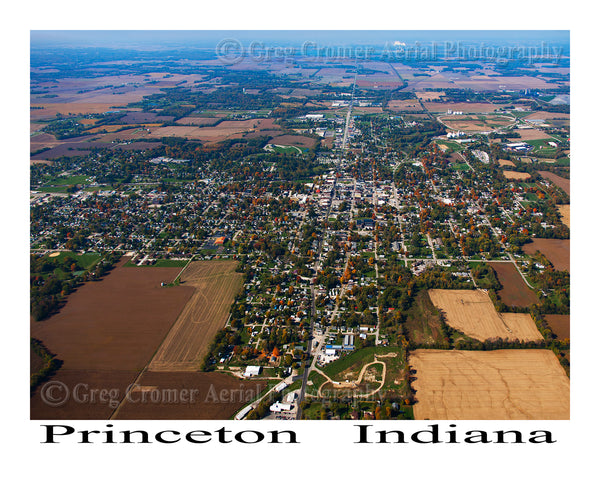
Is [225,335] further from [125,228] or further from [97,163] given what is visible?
[97,163]

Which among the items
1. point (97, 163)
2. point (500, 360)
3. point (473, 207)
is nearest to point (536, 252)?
point (473, 207)

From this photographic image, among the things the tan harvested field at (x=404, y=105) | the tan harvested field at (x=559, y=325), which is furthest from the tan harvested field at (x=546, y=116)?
the tan harvested field at (x=559, y=325)

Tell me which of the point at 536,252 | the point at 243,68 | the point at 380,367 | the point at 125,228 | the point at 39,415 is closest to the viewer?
the point at 39,415

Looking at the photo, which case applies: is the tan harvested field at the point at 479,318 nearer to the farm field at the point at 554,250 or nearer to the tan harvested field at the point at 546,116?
the farm field at the point at 554,250

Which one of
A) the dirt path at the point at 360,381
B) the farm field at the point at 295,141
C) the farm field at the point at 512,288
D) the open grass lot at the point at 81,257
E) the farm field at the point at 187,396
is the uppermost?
the farm field at the point at 295,141

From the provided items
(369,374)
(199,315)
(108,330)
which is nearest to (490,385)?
(369,374)

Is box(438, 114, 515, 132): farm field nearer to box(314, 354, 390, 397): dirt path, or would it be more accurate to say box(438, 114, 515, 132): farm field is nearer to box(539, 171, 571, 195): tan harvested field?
box(539, 171, 571, 195): tan harvested field

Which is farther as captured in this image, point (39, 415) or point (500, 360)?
point (500, 360)

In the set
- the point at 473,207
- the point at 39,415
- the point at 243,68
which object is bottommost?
the point at 39,415
